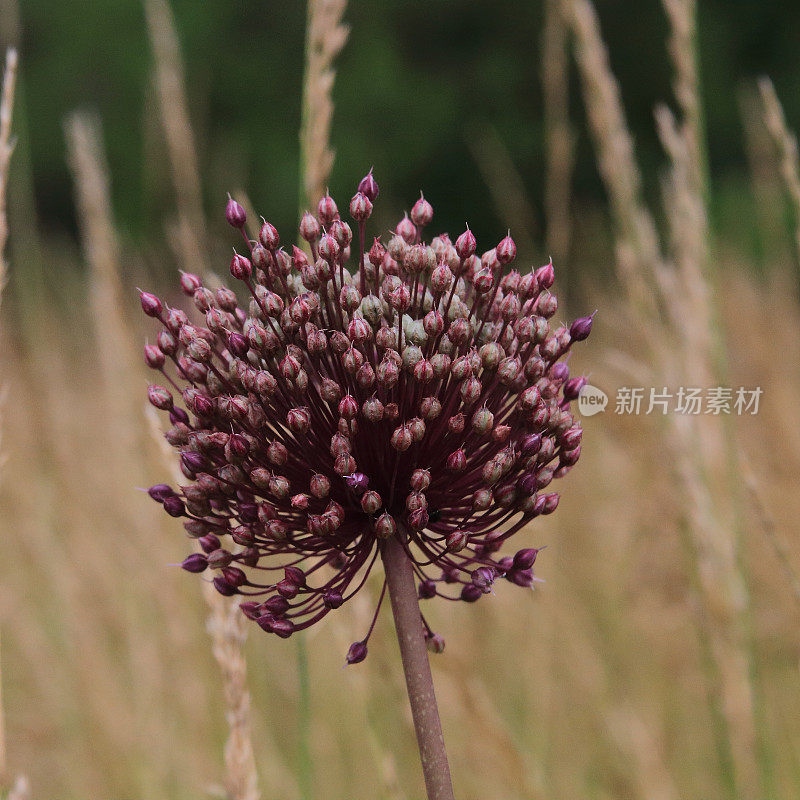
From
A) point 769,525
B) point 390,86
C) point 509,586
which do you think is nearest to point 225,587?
point 769,525

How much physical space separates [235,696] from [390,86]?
16.1m

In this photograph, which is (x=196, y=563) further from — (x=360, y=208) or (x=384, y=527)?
(x=360, y=208)

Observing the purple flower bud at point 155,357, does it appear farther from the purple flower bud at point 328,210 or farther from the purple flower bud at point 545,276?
the purple flower bud at point 545,276

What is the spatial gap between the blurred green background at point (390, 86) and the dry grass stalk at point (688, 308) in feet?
43.8

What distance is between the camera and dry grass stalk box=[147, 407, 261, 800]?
1247mm

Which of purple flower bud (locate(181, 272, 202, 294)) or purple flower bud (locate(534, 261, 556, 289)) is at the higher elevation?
purple flower bud (locate(181, 272, 202, 294))

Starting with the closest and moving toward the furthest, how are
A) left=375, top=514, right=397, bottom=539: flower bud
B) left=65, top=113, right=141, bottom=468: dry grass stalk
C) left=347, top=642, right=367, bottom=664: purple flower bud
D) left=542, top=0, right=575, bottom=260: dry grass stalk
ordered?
left=375, top=514, right=397, bottom=539: flower bud, left=347, top=642, right=367, bottom=664: purple flower bud, left=65, top=113, right=141, bottom=468: dry grass stalk, left=542, top=0, right=575, bottom=260: dry grass stalk

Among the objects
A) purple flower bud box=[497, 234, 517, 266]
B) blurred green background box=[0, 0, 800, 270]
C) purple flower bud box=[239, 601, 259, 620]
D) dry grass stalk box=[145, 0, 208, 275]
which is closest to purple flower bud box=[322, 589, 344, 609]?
purple flower bud box=[239, 601, 259, 620]

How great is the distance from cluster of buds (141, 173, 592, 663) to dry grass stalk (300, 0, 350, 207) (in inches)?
17.4

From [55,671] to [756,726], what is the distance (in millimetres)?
2069

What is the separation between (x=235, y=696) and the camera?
129 cm

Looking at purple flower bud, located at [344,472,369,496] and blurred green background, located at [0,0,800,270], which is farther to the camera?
blurred green background, located at [0,0,800,270]

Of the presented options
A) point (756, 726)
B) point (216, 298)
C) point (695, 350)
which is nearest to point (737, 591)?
point (756, 726)

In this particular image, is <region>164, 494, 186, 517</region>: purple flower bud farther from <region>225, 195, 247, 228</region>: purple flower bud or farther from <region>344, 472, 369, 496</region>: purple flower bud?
<region>225, 195, 247, 228</region>: purple flower bud
